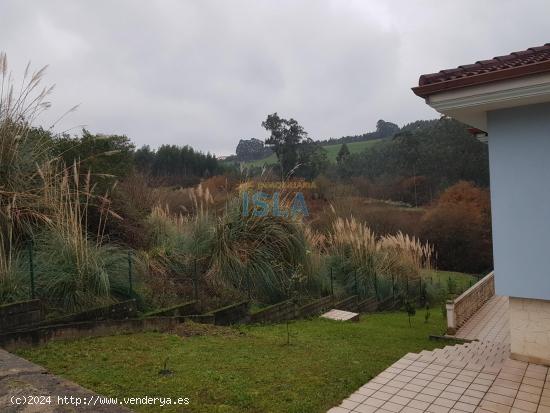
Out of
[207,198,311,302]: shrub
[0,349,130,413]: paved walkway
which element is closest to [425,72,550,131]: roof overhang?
[0,349,130,413]: paved walkway

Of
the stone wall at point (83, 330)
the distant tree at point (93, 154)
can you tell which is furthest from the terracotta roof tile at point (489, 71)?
the distant tree at point (93, 154)

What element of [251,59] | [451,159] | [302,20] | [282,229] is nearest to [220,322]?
[282,229]

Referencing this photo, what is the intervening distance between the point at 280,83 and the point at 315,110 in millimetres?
14453

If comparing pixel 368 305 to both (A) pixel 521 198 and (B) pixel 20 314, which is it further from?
(B) pixel 20 314

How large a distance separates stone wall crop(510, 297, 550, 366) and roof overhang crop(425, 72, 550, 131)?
205 cm

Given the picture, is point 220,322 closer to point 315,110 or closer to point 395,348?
point 395,348

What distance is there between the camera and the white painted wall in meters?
4.13

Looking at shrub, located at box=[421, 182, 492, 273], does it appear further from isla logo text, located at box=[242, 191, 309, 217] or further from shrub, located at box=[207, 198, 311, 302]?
shrub, located at box=[207, 198, 311, 302]

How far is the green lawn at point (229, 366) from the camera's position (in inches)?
130

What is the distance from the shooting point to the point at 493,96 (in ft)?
12.8

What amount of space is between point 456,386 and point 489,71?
292cm

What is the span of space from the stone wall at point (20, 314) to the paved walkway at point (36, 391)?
143cm

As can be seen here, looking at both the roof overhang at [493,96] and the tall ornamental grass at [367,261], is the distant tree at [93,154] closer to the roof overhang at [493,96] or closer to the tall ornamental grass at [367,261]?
the roof overhang at [493,96]

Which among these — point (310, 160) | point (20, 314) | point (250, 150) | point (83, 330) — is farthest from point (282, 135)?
point (20, 314)
